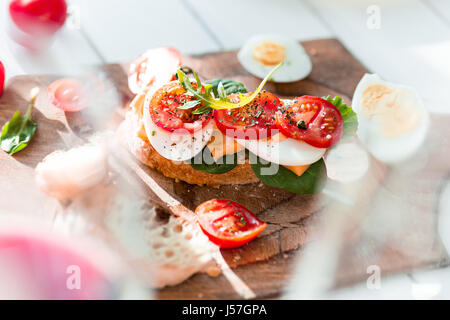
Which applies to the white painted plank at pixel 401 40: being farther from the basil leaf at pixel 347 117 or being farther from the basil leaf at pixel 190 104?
the basil leaf at pixel 190 104

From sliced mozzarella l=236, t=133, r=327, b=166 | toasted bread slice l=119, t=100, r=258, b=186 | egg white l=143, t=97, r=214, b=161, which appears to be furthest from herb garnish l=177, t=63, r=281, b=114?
toasted bread slice l=119, t=100, r=258, b=186

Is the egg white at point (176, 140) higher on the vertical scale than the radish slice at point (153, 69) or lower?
lower

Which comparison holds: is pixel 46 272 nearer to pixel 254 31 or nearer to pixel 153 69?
pixel 153 69

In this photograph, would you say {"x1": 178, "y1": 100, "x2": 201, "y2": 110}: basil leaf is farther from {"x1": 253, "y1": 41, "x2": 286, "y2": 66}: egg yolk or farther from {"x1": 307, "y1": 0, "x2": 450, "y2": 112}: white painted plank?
{"x1": 307, "y1": 0, "x2": 450, "y2": 112}: white painted plank

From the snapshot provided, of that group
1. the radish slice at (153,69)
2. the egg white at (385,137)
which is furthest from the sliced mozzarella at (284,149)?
the radish slice at (153,69)
